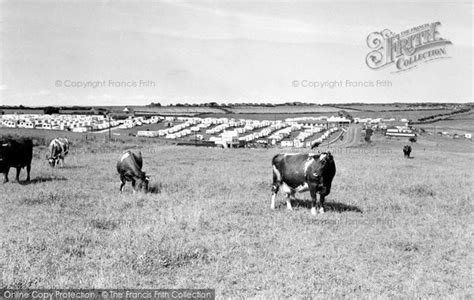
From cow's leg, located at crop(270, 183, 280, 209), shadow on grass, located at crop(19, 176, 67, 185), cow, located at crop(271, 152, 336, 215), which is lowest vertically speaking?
shadow on grass, located at crop(19, 176, 67, 185)

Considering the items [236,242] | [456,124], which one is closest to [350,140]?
[456,124]

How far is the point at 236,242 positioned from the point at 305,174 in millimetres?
5171

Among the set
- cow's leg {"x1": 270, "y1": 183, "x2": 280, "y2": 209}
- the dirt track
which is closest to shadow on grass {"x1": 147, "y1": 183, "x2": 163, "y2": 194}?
cow's leg {"x1": 270, "y1": 183, "x2": 280, "y2": 209}

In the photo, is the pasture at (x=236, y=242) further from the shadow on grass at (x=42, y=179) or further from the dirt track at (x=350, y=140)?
the dirt track at (x=350, y=140)

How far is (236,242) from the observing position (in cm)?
1068

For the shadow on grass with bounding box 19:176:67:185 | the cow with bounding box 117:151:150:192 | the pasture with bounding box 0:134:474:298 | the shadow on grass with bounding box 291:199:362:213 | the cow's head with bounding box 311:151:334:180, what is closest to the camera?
the pasture with bounding box 0:134:474:298

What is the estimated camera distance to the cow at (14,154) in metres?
20.2

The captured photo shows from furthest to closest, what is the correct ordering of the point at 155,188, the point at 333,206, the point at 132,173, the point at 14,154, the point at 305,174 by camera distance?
the point at 14,154 < the point at 155,188 < the point at 132,173 < the point at 333,206 < the point at 305,174

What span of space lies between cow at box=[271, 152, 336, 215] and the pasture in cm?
61

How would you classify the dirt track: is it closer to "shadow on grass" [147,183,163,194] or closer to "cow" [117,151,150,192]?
"shadow on grass" [147,183,163,194]

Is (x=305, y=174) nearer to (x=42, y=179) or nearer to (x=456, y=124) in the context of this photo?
(x=42, y=179)

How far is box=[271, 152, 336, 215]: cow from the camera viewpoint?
48.3 ft

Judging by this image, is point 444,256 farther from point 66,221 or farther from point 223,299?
point 66,221

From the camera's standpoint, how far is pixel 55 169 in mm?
26500
